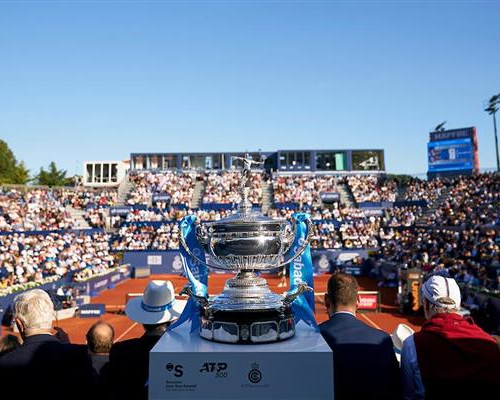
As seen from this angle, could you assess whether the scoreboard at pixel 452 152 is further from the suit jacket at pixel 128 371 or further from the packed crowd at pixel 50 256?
the suit jacket at pixel 128 371

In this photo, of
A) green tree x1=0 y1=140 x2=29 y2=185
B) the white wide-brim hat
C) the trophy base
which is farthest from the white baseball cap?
green tree x1=0 y1=140 x2=29 y2=185

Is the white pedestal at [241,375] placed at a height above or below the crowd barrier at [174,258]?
above

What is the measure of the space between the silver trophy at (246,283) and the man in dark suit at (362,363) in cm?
26

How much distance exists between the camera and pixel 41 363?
6.98 feet

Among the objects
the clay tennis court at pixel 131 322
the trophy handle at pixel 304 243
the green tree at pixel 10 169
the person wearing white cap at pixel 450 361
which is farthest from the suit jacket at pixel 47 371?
the green tree at pixel 10 169

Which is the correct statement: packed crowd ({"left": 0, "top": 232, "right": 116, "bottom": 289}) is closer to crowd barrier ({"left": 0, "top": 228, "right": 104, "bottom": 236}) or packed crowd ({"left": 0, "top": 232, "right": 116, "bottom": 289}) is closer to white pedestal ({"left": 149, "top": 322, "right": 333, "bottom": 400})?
crowd barrier ({"left": 0, "top": 228, "right": 104, "bottom": 236})

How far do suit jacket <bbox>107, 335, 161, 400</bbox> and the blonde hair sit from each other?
1.76ft

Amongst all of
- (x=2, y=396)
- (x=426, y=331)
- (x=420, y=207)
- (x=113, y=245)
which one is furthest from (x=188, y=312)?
(x=420, y=207)

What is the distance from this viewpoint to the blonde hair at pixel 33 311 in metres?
2.27

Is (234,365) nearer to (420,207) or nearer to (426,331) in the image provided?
(426,331)

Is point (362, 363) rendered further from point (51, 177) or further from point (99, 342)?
point (51, 177)

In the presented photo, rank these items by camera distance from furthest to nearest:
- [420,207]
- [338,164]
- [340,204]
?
[338,164]
[340,204]
[420,207]

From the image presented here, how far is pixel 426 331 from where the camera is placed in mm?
2217

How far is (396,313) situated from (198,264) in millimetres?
12763
